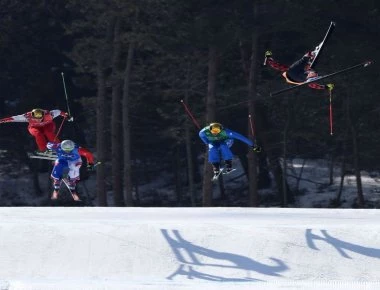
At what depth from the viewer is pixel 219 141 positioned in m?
18.4

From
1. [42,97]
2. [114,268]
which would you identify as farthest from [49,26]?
[114,268]

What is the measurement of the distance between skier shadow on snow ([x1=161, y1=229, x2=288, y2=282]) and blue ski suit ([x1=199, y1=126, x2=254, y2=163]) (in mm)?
4204

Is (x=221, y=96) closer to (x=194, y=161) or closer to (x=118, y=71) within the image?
(x=118, y=71)

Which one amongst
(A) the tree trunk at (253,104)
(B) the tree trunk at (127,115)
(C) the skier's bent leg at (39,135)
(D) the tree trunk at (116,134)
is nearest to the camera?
(C) the skier's bent leg at (39,135)

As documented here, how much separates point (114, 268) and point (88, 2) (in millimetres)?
18321

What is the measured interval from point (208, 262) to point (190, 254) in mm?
346

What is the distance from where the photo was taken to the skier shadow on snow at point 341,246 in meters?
13.6

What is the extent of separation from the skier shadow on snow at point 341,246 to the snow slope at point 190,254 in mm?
13

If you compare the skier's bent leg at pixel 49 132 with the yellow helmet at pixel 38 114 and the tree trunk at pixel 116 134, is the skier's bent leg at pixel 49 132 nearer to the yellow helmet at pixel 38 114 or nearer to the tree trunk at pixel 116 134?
the yellow helmet at pixel 38 114

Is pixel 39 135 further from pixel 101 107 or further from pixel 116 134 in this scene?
pixel 116 134

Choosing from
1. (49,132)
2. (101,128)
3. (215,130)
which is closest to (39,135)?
(49,132)

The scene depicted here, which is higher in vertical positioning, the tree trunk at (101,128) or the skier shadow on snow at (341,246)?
the tree trunk at (101,128)

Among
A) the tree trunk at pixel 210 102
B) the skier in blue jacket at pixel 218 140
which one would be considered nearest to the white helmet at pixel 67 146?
the skier in blue jacket at pixel 218 140

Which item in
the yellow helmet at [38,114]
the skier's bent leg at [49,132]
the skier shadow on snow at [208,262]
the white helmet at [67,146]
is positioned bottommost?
the skier shadow on snow at [208,262]
